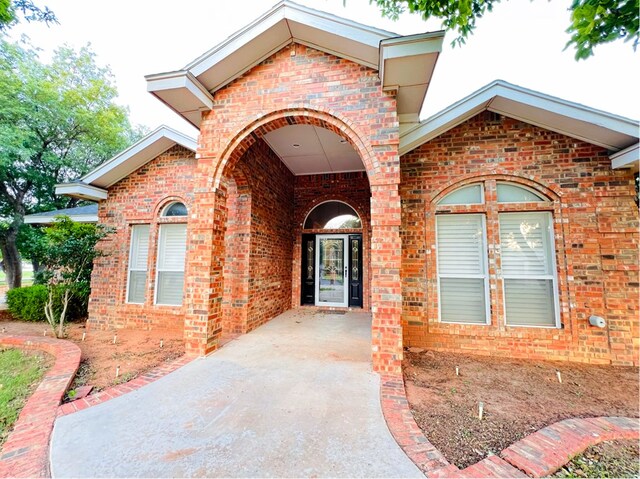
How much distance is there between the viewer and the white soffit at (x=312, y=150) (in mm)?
5086

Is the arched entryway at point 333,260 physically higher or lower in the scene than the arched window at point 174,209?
lower

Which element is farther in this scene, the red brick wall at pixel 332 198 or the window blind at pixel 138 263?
the red brick wall at pixel 332 198

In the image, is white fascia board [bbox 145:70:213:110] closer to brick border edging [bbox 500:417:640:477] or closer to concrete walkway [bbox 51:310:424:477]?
concrete walkway [bbox 51:310:424:477]

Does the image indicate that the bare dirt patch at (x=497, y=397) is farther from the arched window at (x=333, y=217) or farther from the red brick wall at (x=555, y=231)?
the arched window at (x=333, y=217)

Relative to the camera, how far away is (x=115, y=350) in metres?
4.23

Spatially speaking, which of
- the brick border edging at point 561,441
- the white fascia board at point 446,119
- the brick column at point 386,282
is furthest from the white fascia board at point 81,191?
the brick border edging at point 561,441

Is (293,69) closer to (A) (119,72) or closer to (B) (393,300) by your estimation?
(B) (393,300)

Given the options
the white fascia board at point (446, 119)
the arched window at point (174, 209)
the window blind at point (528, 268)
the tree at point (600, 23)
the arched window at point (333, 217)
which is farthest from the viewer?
the arched window at point (333, 217)

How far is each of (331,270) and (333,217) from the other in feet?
5.42

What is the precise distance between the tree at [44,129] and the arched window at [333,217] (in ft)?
29.0

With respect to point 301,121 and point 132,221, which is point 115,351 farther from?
point 301,121

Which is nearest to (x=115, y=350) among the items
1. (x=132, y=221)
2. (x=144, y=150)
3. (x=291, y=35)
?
(x=132, y=221)

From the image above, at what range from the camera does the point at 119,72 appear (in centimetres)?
1262

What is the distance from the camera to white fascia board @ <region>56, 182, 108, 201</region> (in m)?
5.52
